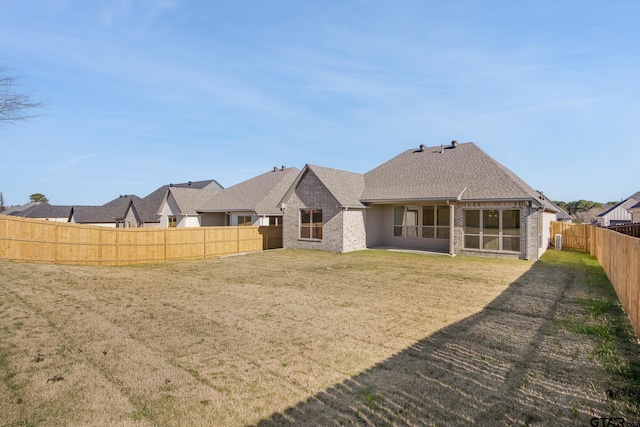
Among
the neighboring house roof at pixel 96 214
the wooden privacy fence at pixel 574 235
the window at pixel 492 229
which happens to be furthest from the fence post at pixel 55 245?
the neighboring house roof at pixel 96 214

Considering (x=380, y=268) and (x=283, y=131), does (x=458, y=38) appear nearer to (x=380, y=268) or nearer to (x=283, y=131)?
(x=380, y=268)

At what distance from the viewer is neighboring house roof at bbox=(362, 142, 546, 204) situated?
57.1 ft

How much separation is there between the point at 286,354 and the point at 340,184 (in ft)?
55.2

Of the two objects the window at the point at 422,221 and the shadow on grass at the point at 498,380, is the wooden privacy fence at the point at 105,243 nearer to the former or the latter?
the window at the point at 422,221

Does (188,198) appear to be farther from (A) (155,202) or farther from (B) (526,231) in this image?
(B) (526,231)

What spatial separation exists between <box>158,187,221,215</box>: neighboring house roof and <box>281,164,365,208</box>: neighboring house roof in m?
13.1

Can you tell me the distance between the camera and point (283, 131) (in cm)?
2898

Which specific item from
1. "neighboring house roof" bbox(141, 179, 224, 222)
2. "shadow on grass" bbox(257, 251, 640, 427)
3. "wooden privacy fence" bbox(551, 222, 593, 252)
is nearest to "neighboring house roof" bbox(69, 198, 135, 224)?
"neighboring house roof" bbox(141, 179, 224, 222)

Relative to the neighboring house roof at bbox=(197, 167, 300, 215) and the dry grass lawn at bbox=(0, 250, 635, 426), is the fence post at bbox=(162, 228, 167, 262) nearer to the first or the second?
the dry grass lawn at bbox=(0, 250, 635, 426)

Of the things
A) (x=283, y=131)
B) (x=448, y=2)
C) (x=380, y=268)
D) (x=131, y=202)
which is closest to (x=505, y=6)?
(x=448, y=2)

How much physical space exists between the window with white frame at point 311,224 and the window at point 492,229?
8.79 metres

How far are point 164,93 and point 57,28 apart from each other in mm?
6464

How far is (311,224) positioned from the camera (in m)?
21.5

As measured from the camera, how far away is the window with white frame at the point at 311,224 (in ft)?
68.9
